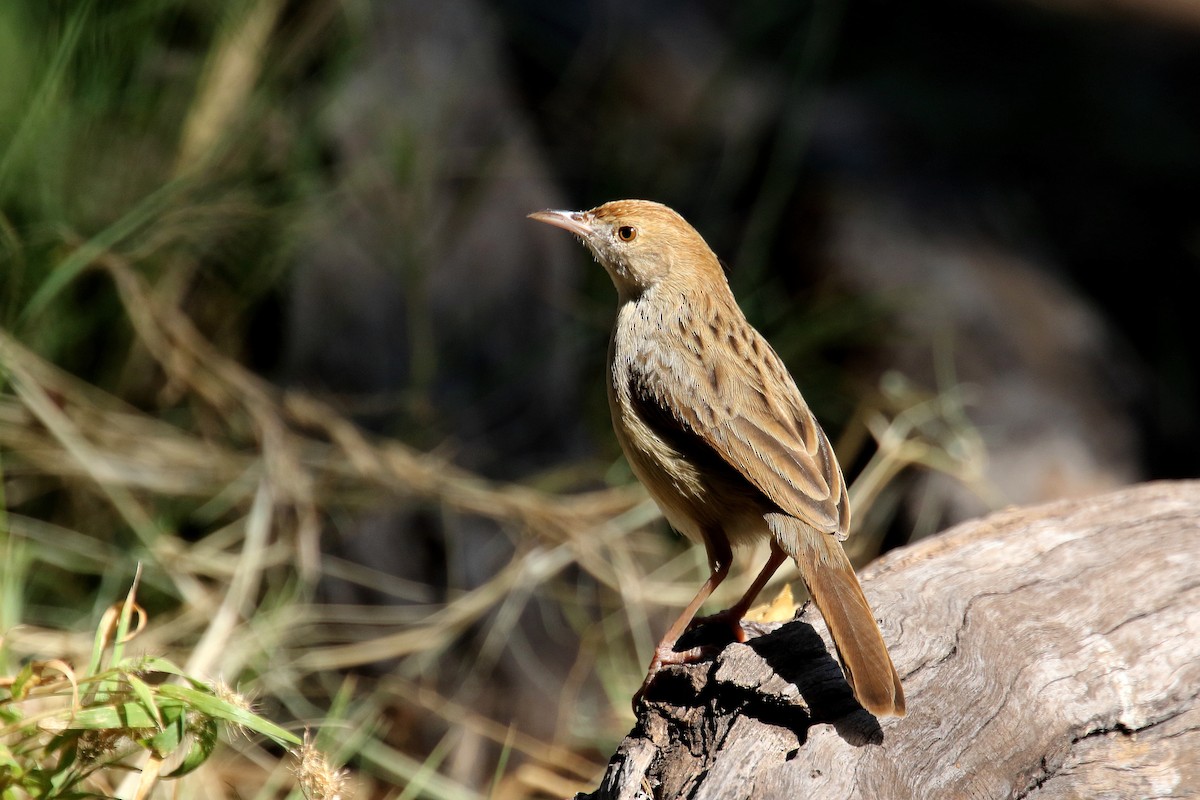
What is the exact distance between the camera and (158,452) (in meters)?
5.35

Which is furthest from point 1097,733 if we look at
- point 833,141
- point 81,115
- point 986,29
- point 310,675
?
point 986,29

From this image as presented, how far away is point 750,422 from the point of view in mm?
3705

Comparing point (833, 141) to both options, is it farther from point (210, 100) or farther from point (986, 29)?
point (210, 100)

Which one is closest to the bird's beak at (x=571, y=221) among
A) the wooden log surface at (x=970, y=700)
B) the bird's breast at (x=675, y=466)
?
the bird's breast at (x=675, y=466)

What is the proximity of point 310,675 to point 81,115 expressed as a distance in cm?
247

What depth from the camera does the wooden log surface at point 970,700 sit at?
3.00 m

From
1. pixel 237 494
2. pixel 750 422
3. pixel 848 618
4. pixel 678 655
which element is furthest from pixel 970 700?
pixel 237 494

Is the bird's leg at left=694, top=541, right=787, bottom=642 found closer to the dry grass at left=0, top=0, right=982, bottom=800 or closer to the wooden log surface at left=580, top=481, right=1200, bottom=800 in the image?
the wooden log surface at left=580, top=481, right=1200, bottom=800

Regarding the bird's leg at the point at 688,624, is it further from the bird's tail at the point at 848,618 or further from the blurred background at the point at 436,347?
the blurred background at the point at 436,347

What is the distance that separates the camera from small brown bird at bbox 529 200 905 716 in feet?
11.3

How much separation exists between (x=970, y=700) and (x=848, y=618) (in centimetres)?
41

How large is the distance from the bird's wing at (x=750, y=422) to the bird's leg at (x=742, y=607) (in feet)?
0.87

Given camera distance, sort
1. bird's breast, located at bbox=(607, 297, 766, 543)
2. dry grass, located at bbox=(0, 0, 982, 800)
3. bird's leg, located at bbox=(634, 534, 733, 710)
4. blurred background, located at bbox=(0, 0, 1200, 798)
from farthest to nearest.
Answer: blurred background, located at bbox=(0, 0, 1200, 798) → dry grass, located at bbox=(0, 0, 982, 800) → bird's breast, located at bbox=(607, 297, 766, 543) → bird's leg, located at bbox=(634, 534, 733, 710)

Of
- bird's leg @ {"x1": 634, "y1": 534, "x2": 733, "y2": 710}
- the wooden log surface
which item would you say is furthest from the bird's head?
the wooden log surface
